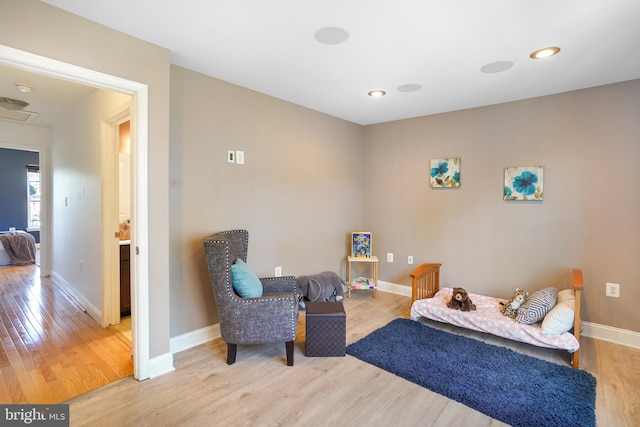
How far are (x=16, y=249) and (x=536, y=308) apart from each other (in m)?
8.39

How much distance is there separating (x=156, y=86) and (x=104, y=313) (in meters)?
2.33

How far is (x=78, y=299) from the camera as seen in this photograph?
3.78m

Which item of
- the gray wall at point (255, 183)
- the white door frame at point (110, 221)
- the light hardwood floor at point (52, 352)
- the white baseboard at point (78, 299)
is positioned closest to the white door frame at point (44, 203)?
the white baseboard at point (78, 299)

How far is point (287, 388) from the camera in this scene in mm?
2141

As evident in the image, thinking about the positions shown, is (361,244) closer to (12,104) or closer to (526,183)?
(526,183)

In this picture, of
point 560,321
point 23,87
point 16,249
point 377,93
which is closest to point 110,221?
point 23,87

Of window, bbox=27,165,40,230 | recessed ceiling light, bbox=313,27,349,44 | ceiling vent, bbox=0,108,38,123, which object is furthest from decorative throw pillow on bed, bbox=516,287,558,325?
window, bbox=27,165,40,230

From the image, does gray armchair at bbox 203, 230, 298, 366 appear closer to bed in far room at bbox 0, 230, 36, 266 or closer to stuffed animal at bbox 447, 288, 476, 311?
stuffed animal at bbox 447, 288, 476, 311

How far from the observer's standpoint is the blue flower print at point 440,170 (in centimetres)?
387

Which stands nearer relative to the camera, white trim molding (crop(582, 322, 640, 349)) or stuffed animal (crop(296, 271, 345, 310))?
white trim molding (crop(582, 322, 640, 349))

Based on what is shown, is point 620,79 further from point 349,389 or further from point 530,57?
point 349,389

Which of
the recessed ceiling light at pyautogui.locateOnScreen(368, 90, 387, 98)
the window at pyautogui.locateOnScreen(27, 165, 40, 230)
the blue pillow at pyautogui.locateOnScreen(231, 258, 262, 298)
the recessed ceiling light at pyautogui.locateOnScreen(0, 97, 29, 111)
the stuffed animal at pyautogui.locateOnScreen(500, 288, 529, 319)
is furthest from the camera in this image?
the window at pyautogui.locateOnScreen(27, 165, 40, 230)

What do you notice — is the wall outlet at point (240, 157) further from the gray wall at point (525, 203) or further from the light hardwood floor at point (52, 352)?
the gray wall at point (525, 203)

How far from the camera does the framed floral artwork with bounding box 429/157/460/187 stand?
3.80 meters
